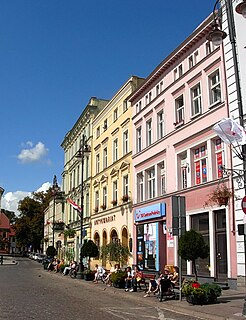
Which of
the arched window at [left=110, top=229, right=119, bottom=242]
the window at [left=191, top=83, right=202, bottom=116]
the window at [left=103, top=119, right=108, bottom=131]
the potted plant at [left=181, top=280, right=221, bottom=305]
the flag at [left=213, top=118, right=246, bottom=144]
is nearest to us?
the flag at [left=213, top=118, right=246, bottom=144]

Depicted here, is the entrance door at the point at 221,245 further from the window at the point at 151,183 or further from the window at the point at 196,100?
the window at the point at 151,183

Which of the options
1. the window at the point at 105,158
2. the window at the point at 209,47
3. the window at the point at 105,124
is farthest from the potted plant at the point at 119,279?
the window at the point at 105,124

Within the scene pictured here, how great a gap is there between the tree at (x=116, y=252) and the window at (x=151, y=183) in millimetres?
4325

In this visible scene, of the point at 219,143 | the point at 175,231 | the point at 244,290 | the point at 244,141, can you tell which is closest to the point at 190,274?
the point at 244,290

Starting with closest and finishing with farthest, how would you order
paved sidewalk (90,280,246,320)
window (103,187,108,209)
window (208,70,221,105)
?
paved sidewalk (90,280,246,320)
window (208,70,221,105)
window (103,187,108,209)

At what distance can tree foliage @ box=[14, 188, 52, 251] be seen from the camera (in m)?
96.4

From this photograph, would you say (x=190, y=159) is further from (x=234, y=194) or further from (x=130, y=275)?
(x=130, y=275)

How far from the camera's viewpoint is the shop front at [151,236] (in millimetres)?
26812

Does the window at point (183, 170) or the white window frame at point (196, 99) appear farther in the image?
the window at point (183, 170)

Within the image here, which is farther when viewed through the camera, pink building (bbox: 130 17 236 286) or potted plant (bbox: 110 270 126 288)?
potted plant (bbox: 110 270 126 288)

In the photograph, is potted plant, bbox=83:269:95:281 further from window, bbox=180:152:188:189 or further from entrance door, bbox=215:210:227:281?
entrance door, bbox=215:210:227:281

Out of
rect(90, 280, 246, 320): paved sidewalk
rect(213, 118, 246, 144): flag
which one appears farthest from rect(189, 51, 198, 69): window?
rect(90, 280, 246, 320): paved sidewalk

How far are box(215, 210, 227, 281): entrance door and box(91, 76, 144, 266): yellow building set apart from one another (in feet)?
38.6

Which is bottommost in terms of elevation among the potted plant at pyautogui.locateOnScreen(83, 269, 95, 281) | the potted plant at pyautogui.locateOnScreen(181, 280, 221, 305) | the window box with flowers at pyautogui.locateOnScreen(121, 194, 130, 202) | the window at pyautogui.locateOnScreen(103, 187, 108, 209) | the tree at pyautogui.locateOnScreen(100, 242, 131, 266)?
the potted plant at pyautogui.locateOnScreen(83, 269, 95, 281)
